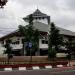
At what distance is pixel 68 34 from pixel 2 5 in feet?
175

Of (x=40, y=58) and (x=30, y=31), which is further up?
(x=30, y=31)

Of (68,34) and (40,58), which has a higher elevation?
(68,34)

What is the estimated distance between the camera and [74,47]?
51031 mm

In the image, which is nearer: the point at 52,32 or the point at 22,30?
the point at 22,30

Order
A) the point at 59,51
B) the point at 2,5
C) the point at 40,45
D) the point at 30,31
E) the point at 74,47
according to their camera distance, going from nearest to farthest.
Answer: the point at 2,5 < the point at 30,31 < the point at 74,47 < the point at 59,51 < the point at 40,45

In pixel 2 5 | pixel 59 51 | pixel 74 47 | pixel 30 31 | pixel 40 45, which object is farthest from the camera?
pixel 40 45

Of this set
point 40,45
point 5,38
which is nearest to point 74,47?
point 40,45

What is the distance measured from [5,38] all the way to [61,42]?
15.3 meters

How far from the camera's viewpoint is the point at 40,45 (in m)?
63.9

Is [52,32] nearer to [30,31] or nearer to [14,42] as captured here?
[30,31]

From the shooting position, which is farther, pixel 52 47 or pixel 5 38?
pixel 5 38

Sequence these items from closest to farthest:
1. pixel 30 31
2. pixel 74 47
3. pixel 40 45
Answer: pixel 30 31
pixel 74 47
pixel 40 45

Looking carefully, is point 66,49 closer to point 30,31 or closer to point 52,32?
point 52,32

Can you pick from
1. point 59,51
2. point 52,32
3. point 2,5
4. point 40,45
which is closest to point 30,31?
point 52,32
